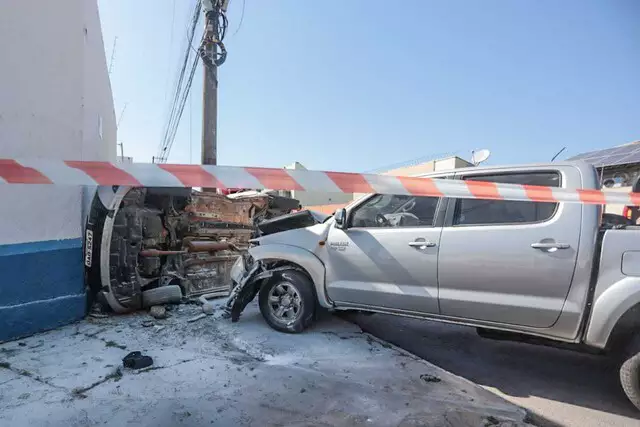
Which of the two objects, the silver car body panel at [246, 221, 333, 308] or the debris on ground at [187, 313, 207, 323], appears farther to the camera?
the debris on ground at [187, 313, 207, 323]

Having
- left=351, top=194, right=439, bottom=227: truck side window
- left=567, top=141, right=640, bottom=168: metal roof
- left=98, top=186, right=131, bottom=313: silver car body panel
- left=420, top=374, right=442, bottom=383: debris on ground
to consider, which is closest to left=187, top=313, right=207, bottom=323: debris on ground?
left=98, top=186, right=131, bottom=313: silver car body panel

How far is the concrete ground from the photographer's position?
2555 millimetres

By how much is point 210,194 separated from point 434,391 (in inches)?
189

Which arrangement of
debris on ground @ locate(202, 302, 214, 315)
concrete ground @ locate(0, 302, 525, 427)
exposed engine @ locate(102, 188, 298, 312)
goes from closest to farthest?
concrete ground @ locate(0, 302, 525, 427), exposed engine @ locate(102, 188, 298, 312), debris on ground @ locate(202, 302, 214, 315)

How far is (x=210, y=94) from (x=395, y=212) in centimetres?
844

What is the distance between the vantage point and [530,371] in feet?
12.0

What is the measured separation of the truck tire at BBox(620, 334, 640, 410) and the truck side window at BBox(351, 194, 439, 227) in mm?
1715

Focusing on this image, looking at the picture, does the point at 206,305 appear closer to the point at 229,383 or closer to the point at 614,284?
the point at 229,383

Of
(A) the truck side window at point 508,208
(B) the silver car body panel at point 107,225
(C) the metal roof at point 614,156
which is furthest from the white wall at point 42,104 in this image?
(C) the metal roof at point 614,156

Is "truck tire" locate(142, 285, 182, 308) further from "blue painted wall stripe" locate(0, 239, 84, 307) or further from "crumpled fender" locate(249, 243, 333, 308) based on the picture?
"crumpled fender" locate(249, 243, 333, 308)

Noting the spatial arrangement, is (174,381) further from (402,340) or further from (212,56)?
(212,56)

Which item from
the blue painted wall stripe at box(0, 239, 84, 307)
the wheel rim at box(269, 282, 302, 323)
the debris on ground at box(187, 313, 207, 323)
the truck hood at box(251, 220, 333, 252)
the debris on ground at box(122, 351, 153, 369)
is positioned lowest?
the debris on ground at box(187, 313, 207, 323)

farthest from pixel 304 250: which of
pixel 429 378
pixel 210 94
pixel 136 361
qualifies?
pixel 210 94

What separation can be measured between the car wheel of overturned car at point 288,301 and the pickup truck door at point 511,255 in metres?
1.45
